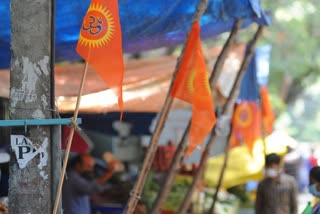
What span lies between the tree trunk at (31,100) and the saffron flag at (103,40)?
1.00 ft

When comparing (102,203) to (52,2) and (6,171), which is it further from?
(52,2)

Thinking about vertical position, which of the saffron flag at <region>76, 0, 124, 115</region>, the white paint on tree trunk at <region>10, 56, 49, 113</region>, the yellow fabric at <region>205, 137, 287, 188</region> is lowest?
the white paint on tree trunk at <region>10, 56, 49, 113</region>

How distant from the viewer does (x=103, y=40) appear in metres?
3.97

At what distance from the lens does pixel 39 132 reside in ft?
12.0

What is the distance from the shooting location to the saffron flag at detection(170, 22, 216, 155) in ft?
17.4

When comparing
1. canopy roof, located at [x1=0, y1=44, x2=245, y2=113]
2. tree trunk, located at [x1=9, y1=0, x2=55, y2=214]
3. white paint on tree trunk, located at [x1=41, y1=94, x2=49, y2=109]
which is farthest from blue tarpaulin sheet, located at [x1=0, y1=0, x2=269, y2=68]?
white paint on tree trunk, located at [x1=41, y1=94, x2=49, y2=109]

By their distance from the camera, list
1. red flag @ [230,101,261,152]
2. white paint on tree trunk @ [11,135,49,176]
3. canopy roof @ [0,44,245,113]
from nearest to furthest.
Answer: white paint on tree trunk @ [11,135,49,176]
canopy roof @ [0,44,245,113]
red flag @ [230,101,261,152]

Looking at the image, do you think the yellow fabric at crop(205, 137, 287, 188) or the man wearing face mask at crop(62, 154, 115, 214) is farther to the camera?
the yellow fabric at crop(205, 137, 287, 188)

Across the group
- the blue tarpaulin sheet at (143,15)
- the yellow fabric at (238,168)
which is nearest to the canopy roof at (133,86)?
the blue tarpaulin sheet at (143,15)

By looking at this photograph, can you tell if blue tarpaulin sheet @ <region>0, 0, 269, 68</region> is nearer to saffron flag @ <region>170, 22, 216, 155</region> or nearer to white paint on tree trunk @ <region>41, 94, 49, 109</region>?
saffron flag @ <region>170, 22, 216, 155</region>

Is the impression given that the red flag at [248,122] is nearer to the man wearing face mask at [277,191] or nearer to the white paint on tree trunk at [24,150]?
the man wearing face mask at [277,191]

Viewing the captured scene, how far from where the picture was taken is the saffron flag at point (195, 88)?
5312mm

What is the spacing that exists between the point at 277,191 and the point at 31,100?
452 cm

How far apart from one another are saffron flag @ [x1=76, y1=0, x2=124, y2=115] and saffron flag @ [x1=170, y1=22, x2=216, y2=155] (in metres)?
1.43
